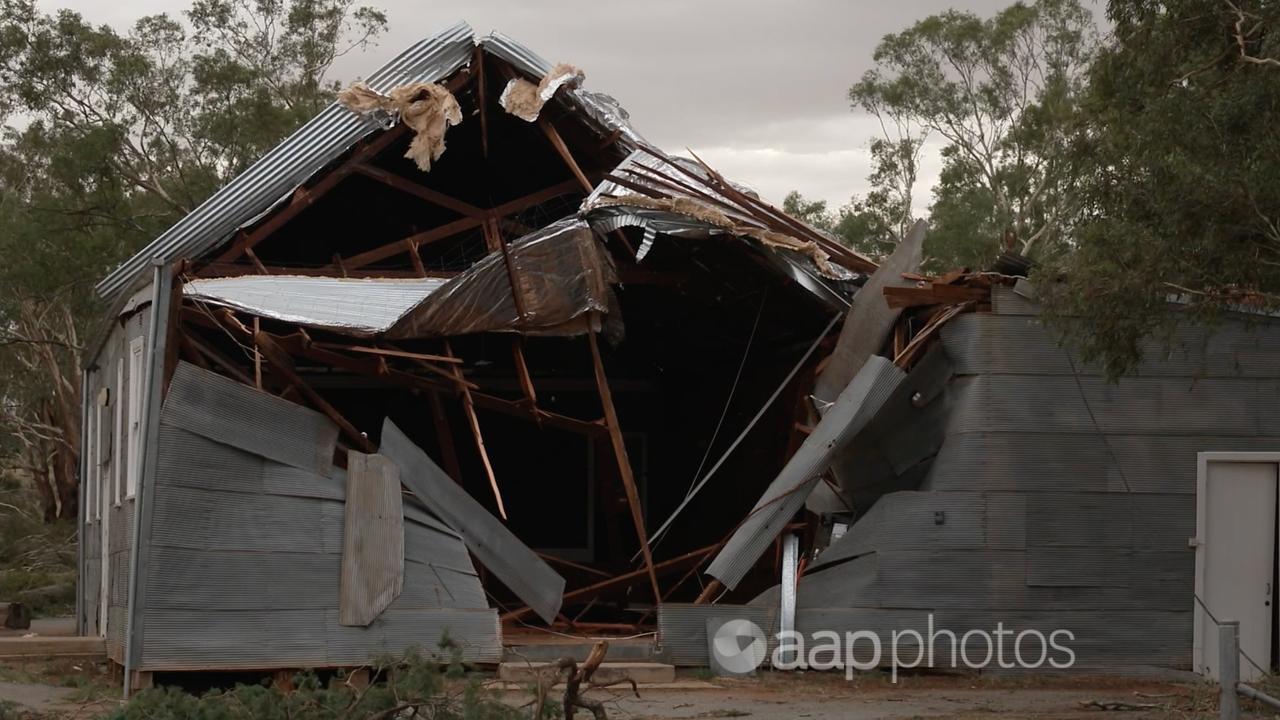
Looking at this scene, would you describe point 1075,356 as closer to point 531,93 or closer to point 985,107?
point 531,93

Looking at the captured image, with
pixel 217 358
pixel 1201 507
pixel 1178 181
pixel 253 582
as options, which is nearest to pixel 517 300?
pixel 217 358

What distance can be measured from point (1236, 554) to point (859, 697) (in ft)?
11.6

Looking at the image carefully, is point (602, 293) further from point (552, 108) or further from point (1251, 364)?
point (1251, 364)

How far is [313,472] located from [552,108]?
5.01m

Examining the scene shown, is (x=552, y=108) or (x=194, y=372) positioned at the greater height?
(x=552, y=108)

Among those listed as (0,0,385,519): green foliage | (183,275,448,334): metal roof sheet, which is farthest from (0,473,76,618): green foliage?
(183,275,448,334): metal roof sheet

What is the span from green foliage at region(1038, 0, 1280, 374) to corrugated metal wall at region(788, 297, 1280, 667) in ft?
4.43

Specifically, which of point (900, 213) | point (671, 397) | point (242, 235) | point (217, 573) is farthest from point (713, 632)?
point (900, 213)

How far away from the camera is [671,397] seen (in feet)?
66.6

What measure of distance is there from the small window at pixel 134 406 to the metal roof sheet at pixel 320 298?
864 mm

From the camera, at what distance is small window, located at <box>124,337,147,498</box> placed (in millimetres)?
13875

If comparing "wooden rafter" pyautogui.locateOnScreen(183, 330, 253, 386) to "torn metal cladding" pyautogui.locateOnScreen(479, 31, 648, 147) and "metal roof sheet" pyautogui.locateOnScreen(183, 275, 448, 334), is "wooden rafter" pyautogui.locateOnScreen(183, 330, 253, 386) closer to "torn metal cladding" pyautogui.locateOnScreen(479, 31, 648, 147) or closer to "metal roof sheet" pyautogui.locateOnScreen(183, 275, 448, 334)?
"metal roof sheet" pyautogui.locateOnScreen(183, 275, 448, 334)

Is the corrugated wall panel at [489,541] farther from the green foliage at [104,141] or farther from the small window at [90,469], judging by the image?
the green foliage at [104,141]

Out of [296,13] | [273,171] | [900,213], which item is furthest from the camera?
[900,213]
